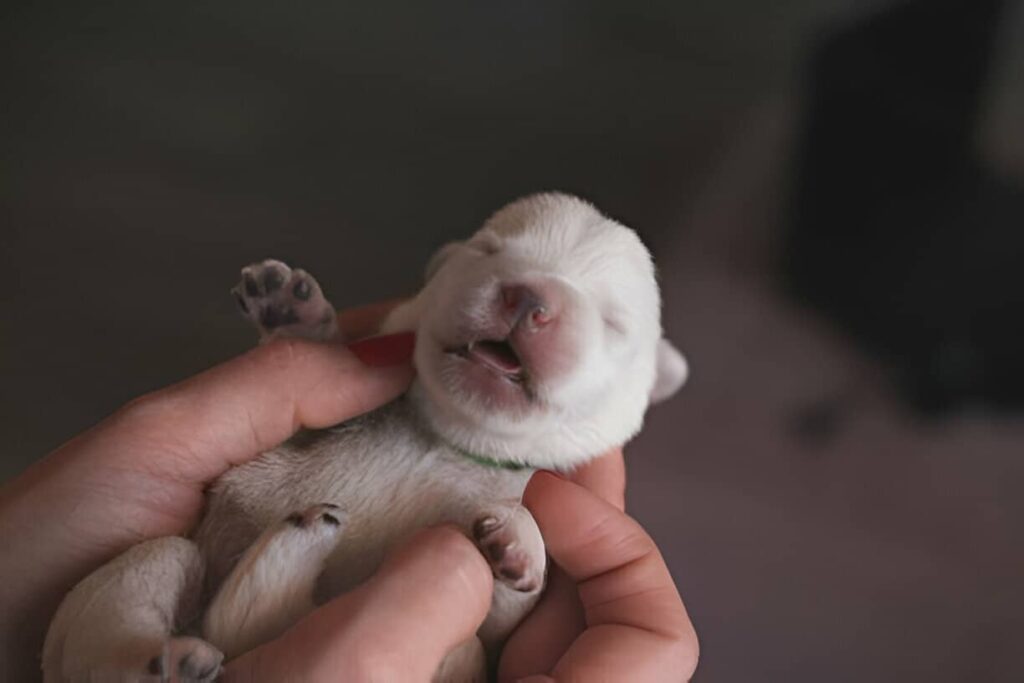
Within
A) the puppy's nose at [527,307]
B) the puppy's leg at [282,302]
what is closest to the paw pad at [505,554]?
the puppy's nose at [527,307]

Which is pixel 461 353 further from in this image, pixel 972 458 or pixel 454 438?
pixel 972 458

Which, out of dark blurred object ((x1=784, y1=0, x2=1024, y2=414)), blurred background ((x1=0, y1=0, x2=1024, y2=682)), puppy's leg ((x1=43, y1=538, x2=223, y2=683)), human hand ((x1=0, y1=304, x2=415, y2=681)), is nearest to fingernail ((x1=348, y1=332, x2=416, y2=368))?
human hand ((x1=0, y1=304, x2=415, y2=681))

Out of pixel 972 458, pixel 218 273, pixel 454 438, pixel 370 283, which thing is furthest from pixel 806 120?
pixel 454 438

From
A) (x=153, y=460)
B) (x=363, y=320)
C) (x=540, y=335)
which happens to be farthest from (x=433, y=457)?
(x=363, y=320)

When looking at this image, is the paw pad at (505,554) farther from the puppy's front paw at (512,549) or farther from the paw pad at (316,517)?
the paw pad at (316,517)

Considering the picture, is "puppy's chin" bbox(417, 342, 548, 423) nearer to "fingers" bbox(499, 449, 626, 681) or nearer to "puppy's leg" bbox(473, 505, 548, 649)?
"puppy's leg" bbox(473, 505, 548, 649)

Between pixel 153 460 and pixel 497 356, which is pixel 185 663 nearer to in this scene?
pixel 153 460

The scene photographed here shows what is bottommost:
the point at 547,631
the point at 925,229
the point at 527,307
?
the point at 547,631

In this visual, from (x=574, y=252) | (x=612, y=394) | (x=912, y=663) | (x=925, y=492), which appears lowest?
(x=912, y=663)
